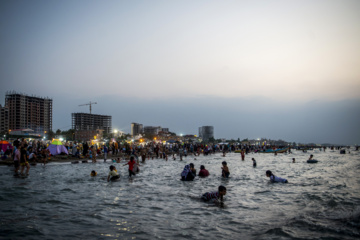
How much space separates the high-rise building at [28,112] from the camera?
154m

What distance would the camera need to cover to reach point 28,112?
528 feet

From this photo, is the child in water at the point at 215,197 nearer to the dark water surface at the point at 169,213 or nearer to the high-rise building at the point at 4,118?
the dark water surface at the point at 169,213

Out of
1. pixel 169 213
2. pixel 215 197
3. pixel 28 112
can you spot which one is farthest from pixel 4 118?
pixel 169 213

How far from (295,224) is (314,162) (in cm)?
2884

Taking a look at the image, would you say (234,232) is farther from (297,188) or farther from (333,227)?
(297,188)

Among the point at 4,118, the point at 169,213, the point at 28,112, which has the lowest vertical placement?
the point at 169,213

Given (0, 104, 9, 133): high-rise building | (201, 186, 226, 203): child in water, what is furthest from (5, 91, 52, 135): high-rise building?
(201, 186, 226, 203): child in water

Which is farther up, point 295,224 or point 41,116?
point 41,116

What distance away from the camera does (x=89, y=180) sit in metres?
15.8

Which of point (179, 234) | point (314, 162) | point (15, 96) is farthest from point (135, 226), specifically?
point (15, 96)

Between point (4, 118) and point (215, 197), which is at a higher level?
point (4, 118)

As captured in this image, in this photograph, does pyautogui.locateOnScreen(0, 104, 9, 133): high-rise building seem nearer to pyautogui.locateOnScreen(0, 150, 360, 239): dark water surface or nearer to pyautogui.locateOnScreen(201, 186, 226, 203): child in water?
pyautogui.locateOnScreen(0, 150, 360, 239): dark water surface

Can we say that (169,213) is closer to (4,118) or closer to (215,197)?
(215,197)

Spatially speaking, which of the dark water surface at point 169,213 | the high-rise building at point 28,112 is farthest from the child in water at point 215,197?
the high-rise building at point 28,112
